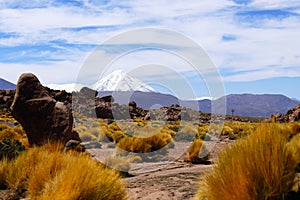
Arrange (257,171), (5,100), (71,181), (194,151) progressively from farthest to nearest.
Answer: (5,100) → (194,151) → (71,181) → (257,171)

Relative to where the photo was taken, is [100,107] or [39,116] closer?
[39,116]

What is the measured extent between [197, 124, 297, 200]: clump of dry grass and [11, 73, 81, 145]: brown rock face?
9185 millimetres

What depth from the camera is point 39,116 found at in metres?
14.4

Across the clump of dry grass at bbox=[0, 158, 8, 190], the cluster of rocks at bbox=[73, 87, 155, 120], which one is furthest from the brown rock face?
the cluster of rocks at bbox=[73, 87, 155, 120]

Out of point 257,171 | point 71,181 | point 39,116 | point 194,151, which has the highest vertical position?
point 39,116

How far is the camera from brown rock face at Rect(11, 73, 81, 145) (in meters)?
14.2

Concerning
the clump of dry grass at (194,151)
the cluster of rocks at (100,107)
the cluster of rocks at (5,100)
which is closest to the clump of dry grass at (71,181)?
the clump of dry grass at (194,151)

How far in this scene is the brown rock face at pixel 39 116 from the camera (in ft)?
46.5

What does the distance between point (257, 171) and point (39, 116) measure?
1063cm

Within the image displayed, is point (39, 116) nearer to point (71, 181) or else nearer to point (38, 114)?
point (38, 114)

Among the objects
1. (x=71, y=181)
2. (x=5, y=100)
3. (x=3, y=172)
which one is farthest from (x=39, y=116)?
(x=5, y=100)

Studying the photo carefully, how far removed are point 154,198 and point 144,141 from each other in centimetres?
867

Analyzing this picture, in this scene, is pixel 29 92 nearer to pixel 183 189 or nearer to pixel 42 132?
pixel 42 132

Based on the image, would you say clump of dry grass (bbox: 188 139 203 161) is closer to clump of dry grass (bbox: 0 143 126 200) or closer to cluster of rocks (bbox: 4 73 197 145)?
cluster of rocks (bbox: 4 73 197 145)
